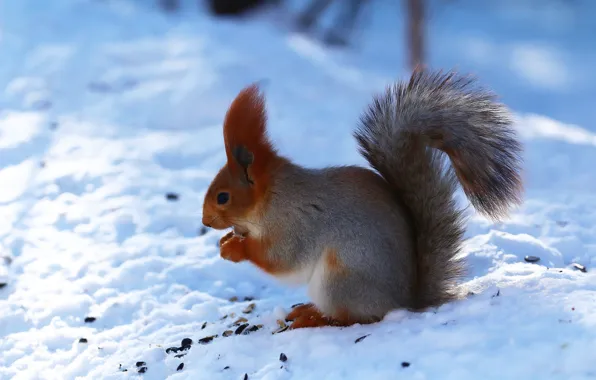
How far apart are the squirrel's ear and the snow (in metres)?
0.35

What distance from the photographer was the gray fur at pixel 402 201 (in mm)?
1879

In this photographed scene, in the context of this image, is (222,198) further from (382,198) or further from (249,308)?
(249,308)

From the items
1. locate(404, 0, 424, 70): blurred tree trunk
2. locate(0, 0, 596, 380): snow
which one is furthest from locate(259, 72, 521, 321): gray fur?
locate(404, 0, 424, 70): blurred tree trunk

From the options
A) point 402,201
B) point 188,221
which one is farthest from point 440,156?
point 188,221

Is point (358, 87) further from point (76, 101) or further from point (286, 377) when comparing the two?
point (286, 377)

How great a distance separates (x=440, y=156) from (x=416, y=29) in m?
3.75

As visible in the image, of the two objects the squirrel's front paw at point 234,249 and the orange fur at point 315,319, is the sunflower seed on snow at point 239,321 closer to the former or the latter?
the orange fur at point 315,319

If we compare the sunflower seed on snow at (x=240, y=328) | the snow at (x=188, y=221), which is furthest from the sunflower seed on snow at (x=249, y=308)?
the sunflower seed on snow at (x=240, y=328)

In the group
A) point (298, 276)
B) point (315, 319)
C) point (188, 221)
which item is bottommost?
point (188, 221)

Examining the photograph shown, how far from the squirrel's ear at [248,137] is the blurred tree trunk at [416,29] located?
3635 mm

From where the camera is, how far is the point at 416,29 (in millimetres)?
5520

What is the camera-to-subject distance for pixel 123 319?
2.52 m

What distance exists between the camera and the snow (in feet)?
5.78

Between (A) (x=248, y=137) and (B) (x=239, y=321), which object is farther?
(B) (x=239, y=321)
